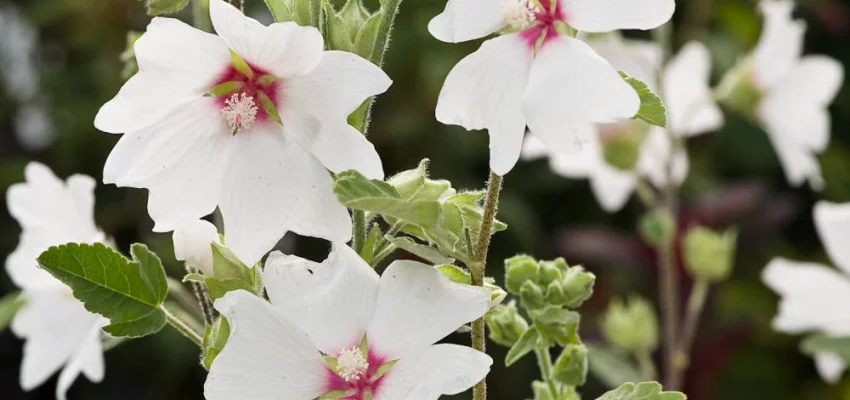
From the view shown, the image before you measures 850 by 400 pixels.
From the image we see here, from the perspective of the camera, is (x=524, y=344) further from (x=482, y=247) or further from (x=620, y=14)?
(x=620, y=14)

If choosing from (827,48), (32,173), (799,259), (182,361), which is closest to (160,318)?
(32,173)

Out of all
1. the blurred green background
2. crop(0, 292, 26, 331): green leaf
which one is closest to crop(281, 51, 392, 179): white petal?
crop(0, 292, 26, 331): green leaf

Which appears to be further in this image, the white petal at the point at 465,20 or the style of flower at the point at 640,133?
the style of flower at the point at 640,133

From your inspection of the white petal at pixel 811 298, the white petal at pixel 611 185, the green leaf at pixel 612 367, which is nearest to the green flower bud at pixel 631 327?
the green leaf at pixel 612 367

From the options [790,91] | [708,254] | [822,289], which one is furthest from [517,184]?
A: [822,289]

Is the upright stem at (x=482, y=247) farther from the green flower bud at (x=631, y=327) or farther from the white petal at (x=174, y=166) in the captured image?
the green flower bud at (x=631, y=327)

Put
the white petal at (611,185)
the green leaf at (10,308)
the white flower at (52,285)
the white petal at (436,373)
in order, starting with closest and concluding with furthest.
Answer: the white petal at (436,373) → the white flower at (52,285) → the green leaf at (10,308) → the white petal at (611,185)

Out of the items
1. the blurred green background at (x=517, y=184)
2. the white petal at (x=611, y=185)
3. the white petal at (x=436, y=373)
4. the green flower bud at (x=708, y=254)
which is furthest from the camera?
the blurred green background at (x=517, y=184)
